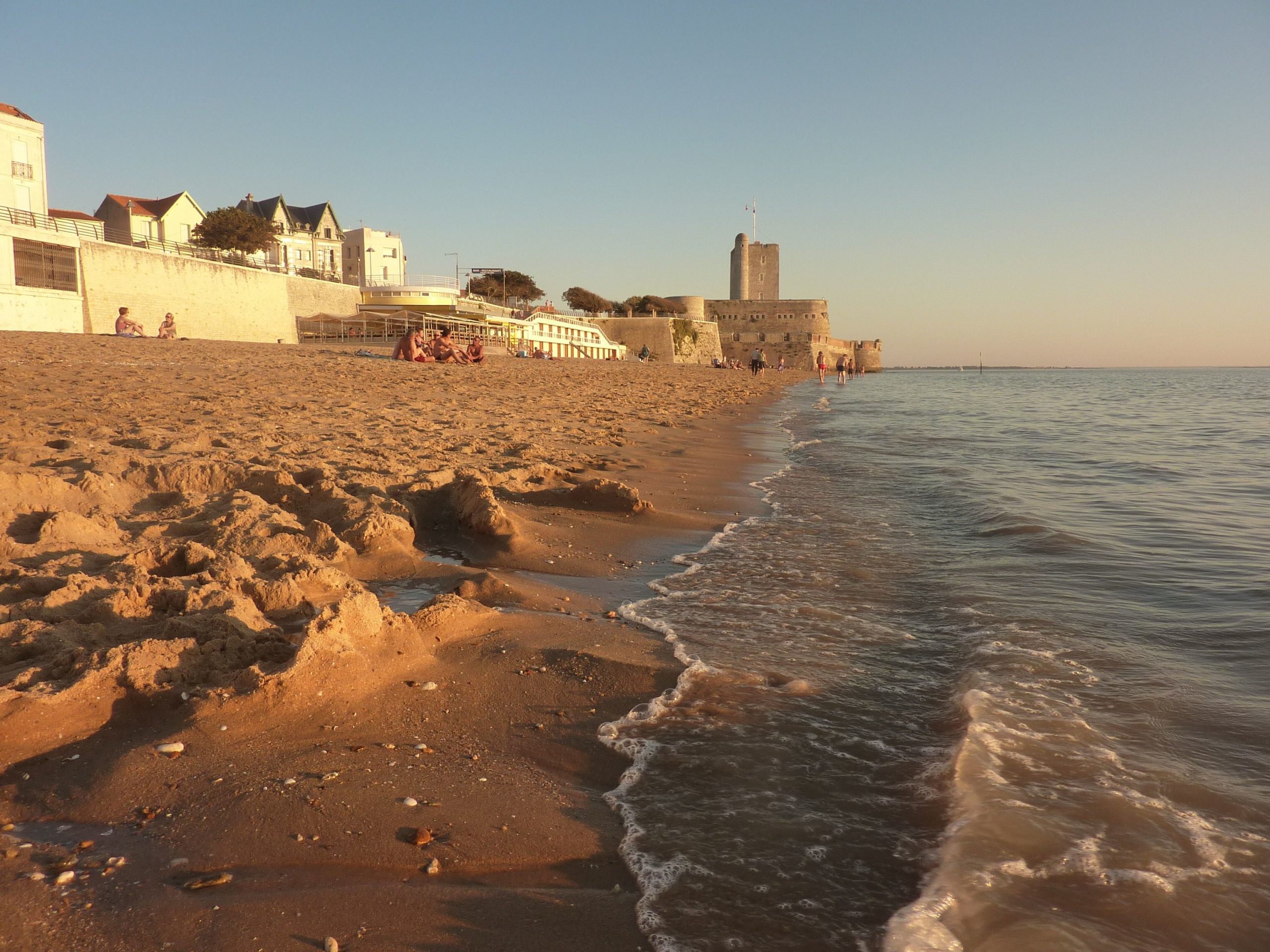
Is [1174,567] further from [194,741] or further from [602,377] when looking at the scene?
[602,377]

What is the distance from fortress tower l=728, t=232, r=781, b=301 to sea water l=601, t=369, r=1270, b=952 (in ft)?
257

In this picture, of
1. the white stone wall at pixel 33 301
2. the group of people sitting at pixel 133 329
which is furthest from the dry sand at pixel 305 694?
the white stone wall at pixel 33 301

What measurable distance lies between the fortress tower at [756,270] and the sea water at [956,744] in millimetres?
78393

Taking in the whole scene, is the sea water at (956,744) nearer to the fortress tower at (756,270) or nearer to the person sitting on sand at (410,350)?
the person sitting on sand at (410,350)

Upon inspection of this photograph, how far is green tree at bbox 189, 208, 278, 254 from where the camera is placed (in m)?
39.1

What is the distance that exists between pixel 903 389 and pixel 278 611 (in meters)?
48.8

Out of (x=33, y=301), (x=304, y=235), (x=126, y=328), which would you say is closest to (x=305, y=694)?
(x=126, y=328)

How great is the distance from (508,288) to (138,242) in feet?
134

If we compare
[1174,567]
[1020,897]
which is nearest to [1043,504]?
[1174,567]

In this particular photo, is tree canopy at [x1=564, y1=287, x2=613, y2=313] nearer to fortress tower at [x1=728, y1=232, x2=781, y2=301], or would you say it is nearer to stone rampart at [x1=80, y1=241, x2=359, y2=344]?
fortress tower at [x1=728, y1=232, x2=781, y2=301]

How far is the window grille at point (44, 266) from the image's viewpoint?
2370 centimetres

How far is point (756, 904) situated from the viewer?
6.49 ft

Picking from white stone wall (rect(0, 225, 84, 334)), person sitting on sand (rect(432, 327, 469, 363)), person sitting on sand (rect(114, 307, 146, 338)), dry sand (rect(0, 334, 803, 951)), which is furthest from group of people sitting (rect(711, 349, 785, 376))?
dry sand (rect(0, 334, 803, 951))

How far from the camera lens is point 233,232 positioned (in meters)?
39.1
